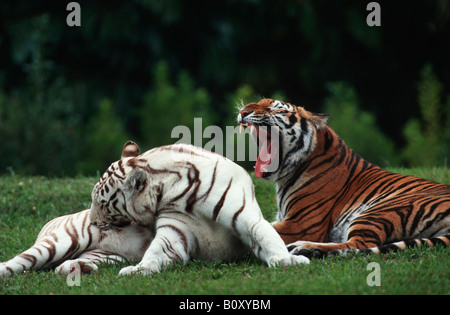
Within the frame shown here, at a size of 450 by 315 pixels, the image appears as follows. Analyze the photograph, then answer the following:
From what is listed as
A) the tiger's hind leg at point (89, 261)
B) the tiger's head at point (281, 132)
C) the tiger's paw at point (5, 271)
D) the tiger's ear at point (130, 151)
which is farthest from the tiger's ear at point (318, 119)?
the tiger's paw at point (5, 271)

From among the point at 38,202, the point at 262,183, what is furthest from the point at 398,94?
the point at 38,202

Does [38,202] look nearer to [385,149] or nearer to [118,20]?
[385,149]

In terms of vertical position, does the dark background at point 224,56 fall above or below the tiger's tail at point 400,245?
above

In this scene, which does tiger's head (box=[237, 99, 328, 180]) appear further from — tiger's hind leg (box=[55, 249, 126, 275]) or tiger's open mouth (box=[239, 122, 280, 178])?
tiger's hind leg (box=[55, 249, 126, 275])

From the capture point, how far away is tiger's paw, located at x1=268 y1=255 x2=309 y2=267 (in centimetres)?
429

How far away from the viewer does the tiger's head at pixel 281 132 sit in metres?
5.36

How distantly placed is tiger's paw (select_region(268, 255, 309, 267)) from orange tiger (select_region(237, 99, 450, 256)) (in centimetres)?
25

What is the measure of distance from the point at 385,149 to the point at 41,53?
5938mm

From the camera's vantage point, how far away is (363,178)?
17.4 feet

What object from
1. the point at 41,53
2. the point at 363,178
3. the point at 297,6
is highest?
the point at 297,6

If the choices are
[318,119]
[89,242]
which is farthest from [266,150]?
[89,242]

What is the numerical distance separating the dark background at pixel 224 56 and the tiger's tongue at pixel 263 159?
7186mm

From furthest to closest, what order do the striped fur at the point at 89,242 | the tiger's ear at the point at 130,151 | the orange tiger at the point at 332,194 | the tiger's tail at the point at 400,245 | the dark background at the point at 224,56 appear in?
the dark background at the point at 224,56, the tiger's ear at the point at 130,151, the striped fur at the point at 89,242, the orange tiger at the point at 332,194, the tiger's tail at the point at 400,245

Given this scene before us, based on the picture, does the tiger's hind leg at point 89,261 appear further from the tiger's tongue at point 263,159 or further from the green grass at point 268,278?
the tiger's tongue at point 263,159
